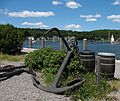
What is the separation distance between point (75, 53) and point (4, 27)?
39.4 ft

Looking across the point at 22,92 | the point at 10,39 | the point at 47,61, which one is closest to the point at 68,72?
the point at 47,61

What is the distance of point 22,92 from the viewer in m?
8.73

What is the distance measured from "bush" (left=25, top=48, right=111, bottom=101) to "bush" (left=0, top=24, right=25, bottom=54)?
28.0 feet

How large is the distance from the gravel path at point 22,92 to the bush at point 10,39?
10.6m

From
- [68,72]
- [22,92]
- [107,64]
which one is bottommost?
[22,92]

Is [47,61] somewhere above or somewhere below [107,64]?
above

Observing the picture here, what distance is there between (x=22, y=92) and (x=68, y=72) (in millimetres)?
1928

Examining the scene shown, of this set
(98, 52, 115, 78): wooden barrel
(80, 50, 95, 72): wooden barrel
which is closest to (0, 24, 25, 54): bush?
(80, 50, 95, 72): wooden barrel

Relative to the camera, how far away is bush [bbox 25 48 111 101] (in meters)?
8.81

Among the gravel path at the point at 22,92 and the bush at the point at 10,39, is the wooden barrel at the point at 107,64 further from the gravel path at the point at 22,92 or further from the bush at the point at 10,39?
the bush at the point at 10,39

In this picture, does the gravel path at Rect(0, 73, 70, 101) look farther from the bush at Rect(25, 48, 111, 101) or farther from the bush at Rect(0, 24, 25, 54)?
the bush at Rect(0, 24, 25, 54)

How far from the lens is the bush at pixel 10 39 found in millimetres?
20453

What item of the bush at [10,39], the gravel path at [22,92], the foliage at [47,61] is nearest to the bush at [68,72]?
the foliage at [47,61]

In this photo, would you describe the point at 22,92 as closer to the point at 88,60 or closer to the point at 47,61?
the point at 47,61
